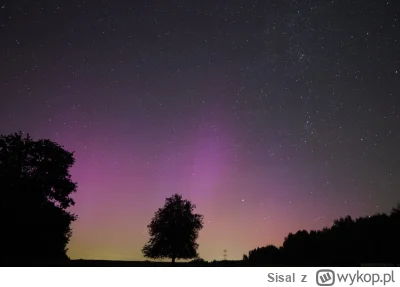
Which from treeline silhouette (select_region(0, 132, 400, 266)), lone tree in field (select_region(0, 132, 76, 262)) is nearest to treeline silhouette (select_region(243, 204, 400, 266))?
treeline silhouette (select_region(0, 132, 400, 266))

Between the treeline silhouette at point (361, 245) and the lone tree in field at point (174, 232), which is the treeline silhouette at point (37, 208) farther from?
the lone tree in field at point (174, 232)

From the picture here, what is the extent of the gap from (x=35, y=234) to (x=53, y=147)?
7.95m

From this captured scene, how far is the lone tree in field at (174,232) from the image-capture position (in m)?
58.8

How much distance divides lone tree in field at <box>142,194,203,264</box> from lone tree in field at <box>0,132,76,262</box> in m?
29.6

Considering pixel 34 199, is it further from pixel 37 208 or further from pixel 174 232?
pixel 174 232

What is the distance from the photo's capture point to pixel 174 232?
59.9m

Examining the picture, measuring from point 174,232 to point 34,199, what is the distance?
35.7 metres

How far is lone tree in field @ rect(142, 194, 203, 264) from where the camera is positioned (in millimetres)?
58812
